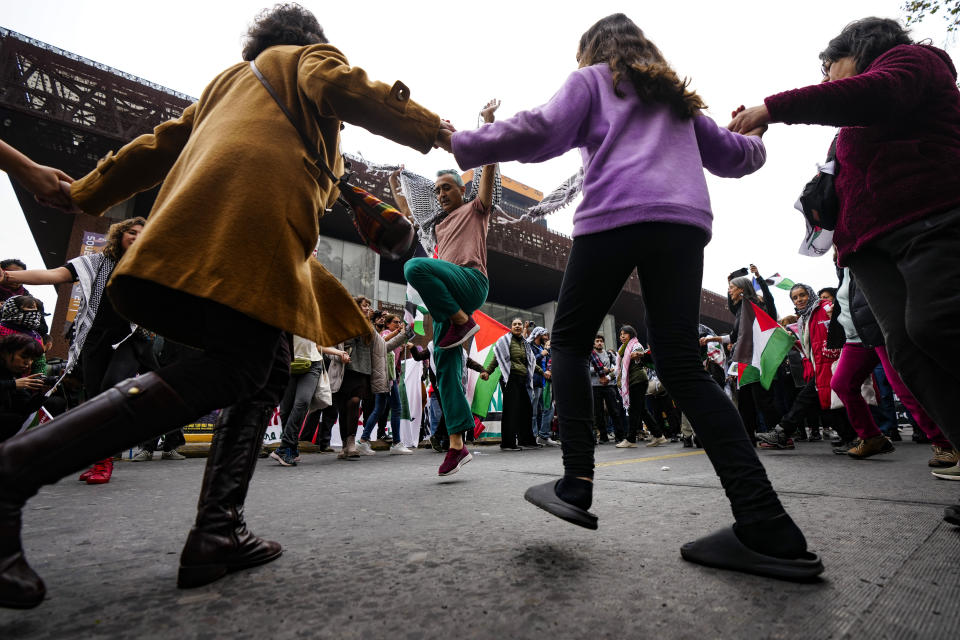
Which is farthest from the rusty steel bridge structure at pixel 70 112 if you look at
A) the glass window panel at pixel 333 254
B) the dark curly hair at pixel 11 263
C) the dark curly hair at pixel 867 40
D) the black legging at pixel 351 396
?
the dark curly hair at pixel 867 40

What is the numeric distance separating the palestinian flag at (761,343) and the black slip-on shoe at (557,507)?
17.8 feet

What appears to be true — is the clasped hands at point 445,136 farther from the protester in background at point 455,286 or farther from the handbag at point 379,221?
the protester in background at point 455,286

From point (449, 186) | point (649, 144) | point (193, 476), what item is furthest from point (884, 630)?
point (193, 476)

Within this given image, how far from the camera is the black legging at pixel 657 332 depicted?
4.83 ft

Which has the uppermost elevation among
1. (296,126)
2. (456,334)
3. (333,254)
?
(333,254)

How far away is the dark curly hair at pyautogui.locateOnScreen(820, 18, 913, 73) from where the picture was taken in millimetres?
1899

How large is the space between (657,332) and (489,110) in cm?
141

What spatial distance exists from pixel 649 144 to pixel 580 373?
0.82 m

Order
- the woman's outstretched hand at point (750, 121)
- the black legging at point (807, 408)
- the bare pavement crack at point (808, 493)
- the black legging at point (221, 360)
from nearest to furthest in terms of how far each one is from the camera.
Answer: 1. the black legging at point (221, 360)
2. the woman's outstretched hand at point (750, 121)
3. the bare pavement crack at point (808, 493)
4. the black legging at point (807, 408)

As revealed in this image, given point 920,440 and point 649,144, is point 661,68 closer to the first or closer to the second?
point 649,144

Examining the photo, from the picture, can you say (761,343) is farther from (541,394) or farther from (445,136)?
(445,136)

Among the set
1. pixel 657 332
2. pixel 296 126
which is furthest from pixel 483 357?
pixel 296 126

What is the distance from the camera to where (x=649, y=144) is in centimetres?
169

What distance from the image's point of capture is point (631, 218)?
159 cm
